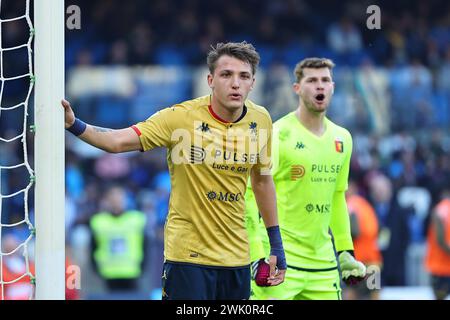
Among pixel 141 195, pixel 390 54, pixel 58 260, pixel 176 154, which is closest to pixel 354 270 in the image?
pixel 176 154

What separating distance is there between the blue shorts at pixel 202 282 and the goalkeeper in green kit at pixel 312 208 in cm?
134

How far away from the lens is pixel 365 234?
12109 mm

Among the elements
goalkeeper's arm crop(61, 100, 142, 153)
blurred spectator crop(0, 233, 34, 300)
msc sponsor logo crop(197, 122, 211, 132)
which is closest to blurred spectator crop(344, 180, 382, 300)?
blurred spectator crop(0, 233, 34, 300)

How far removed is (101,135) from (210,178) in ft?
2.47

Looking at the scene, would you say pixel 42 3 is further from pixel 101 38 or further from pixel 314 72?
pixel 101 38

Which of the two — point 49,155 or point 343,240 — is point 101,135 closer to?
point 49,155

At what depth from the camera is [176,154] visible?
582 centimetres

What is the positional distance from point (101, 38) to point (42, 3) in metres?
12.5

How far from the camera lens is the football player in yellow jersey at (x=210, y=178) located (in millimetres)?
5734

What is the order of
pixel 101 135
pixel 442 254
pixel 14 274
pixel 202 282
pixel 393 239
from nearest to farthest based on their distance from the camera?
pixel 101 135 < pixel 202 282 < pixel 14 274 < pixel 442 254 < pixel 393 239

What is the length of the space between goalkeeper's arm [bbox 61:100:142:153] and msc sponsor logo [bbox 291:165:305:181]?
190cm

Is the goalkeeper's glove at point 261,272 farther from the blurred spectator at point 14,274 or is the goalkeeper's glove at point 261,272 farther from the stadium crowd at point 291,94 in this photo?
the stadium crowd at point 291,94

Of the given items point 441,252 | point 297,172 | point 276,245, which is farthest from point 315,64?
point 441,252

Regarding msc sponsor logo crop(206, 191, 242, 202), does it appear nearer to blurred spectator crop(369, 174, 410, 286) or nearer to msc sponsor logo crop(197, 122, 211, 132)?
msc sponsor logo crop(197, 122, 211, 132)
